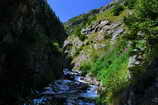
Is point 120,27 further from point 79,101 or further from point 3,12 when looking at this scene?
point 3,12

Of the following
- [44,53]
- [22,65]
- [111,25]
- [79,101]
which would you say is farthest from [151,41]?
[111,25]

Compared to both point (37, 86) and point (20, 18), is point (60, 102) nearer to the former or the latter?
point (37, 86)

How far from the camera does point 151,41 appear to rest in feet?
47.2

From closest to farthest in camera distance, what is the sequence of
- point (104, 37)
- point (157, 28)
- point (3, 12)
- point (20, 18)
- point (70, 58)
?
point (3, 12) < point (157, 28) < point (20, 18) < point (104, 37) < point (70, 58)

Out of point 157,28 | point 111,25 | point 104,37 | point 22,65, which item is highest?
point 111,25

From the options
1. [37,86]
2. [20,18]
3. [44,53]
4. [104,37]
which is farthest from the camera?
[104,37]

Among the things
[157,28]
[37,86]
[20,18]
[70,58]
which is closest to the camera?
[157,28]

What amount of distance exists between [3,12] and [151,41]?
32.9 feet

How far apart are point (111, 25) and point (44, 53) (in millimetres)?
20645

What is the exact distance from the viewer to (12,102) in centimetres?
1301

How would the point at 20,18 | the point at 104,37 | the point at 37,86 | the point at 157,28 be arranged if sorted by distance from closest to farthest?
the point at 157,28, the point at 20,18, the point at 37,86, the point at 104,37

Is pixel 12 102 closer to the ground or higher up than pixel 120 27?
closer to the ground

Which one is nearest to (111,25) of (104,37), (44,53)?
(104,37)

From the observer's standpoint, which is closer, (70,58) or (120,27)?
(120,27)
